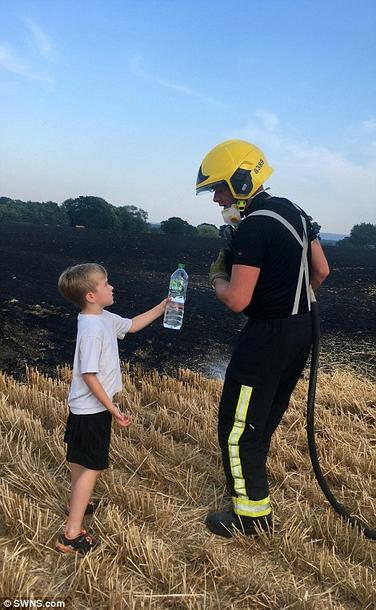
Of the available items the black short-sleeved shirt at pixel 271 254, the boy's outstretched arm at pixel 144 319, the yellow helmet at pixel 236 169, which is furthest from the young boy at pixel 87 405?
the yellow helmet at pixel 236 169

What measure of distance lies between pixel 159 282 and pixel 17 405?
33.2 feet

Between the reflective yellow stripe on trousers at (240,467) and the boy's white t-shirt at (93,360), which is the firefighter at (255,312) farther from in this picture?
the boy's white t-shirt at (93,360)

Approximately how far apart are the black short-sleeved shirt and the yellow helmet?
117mm

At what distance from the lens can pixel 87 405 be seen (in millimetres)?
3234

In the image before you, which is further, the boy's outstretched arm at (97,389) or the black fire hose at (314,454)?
the black fire hose at (314,454)

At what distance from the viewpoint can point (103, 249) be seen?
22.9 meters

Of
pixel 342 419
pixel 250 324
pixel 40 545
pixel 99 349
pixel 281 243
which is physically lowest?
pixel 40 545

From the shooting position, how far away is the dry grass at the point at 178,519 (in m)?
2.88

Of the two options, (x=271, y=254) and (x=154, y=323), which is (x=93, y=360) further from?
(x=154, y=323)

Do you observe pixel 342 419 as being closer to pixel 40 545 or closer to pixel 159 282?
pixel 40 545

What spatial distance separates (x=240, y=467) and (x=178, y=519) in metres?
0.57

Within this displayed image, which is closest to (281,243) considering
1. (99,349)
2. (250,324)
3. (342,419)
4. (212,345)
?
(250,324)

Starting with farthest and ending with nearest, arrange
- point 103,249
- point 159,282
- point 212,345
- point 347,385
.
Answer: point 103,249 → point 159,282 → point 212,345 → point 347,385

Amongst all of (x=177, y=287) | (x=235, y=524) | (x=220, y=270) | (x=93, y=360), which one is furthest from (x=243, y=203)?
(x=235, y=524)
